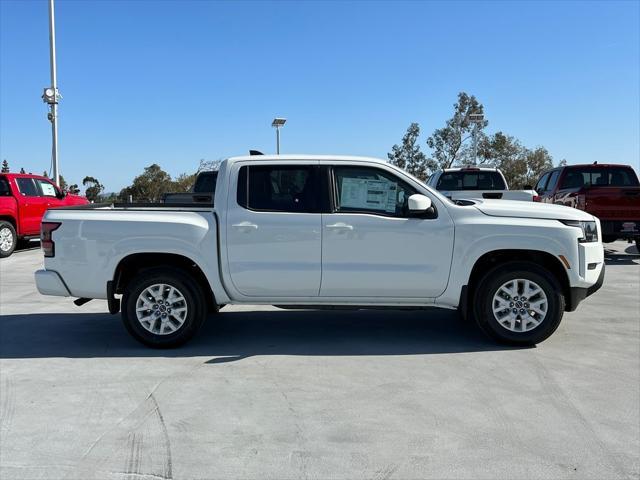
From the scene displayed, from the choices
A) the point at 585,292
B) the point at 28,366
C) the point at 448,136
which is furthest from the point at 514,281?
the point at 448,136

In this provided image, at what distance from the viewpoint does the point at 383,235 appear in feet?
17.9

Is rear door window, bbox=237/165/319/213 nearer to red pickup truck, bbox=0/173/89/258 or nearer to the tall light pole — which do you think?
red pickup truck, bbox=0/173/89/258

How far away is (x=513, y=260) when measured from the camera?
5.59 m

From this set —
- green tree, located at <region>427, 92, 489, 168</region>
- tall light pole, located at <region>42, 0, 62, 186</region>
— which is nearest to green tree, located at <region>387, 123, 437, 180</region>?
green tree, located at <region>427, 92, 489, 168</region>

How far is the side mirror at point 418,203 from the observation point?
17.4 feet

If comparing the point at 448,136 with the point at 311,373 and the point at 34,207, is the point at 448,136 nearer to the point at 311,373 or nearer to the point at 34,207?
the point at 34,207

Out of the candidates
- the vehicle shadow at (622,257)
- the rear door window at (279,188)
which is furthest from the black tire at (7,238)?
the vehicle shadow at (622,257)

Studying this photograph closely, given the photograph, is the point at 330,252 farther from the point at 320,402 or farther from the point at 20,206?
the point at 20,206

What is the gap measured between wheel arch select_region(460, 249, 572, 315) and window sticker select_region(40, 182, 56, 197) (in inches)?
488

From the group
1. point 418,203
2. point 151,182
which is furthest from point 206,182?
point 151,182

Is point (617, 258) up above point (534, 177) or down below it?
below

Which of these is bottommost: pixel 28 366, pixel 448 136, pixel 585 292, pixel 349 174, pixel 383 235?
pixel 28 366

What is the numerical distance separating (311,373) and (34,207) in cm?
1158

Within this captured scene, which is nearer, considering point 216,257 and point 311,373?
point 311,373
